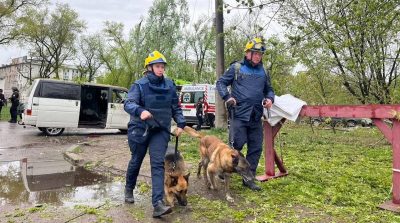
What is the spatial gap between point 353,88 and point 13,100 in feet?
52.6

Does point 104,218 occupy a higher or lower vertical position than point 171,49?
lower

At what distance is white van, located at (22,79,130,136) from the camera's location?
1259 centimetres

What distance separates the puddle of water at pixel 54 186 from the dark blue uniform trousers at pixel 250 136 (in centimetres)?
180

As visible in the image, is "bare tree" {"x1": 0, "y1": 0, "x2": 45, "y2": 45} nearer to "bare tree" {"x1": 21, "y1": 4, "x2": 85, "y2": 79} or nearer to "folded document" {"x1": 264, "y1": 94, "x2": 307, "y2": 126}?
"bare tree" {"x1": 21, "y1": 4, "x2": 85, "y2": 79}

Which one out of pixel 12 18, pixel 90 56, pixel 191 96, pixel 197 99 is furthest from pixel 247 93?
pixel 90 56

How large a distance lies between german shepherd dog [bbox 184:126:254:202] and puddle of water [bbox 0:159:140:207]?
126 cm

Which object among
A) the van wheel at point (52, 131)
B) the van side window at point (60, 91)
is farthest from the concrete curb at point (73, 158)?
the van wheel at point (52, 131)

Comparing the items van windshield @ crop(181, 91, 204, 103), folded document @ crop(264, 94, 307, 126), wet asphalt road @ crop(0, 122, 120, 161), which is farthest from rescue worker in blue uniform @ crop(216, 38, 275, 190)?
van windshield @ crop(181, 91, 204, 103)

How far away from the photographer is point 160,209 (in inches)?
161

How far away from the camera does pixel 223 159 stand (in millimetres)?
4855

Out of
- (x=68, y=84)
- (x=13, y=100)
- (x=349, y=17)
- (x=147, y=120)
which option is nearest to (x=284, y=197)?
(x=147, y=120)

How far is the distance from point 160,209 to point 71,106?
33.3 ft

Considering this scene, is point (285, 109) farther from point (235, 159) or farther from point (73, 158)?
point (73, 158)

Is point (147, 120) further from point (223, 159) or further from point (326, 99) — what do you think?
point (326, 99)
